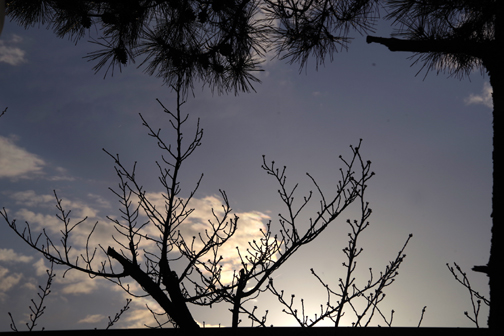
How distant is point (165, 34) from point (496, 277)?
3.51m

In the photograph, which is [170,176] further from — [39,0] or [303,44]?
[39,0]

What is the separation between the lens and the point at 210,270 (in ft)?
8.92

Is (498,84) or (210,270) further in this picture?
(210,270)

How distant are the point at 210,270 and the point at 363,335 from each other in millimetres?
1237

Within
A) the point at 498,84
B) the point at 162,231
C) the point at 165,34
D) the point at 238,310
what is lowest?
the point at 238,310

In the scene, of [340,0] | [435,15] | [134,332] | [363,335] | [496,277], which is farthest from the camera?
[340,0]

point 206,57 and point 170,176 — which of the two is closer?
point 170,176

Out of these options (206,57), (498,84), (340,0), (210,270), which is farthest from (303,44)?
(210,270)

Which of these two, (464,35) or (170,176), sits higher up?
(464,35)

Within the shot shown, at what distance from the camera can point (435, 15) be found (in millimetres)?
3336

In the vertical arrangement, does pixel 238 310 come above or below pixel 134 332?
above

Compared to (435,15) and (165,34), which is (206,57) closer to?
(165,34)

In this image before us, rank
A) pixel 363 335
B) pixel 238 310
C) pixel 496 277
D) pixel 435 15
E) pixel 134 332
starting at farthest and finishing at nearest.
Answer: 1. pixel 435 15
2. pixel 134 332
3. pixel 363 335
4. pixel 238 310
5. pixel 496 277

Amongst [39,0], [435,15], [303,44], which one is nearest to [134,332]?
[303,44]
